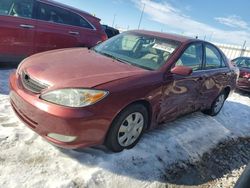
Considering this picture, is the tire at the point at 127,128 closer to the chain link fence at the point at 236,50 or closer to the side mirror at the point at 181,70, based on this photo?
the side mirror at the point at 181,70

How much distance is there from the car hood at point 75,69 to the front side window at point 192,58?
878mm

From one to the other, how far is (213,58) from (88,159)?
10.9 feet

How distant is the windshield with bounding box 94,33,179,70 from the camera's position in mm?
3975

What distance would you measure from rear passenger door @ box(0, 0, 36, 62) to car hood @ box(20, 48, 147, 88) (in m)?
2.20

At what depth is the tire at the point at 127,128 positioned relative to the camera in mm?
3307

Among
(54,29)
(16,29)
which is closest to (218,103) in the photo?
(54,29)

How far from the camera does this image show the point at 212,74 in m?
5.23

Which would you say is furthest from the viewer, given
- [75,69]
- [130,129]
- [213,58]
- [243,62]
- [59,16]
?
[243,62]

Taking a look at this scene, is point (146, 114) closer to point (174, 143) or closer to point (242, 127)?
point (174, 143)

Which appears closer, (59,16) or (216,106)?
(216,106)

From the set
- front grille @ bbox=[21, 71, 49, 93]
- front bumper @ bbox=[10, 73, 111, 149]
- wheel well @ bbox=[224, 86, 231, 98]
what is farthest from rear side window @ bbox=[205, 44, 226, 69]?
front grille @ bbox=[21, 71, 49, 93]

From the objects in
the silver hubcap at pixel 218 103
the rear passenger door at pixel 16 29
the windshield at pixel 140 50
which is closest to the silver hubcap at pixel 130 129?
the windshield at pixel 140 50

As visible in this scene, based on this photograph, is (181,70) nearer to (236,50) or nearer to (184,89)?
(184,89)

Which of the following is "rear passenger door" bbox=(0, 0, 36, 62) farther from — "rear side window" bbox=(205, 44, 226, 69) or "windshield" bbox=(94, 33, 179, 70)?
"rear side window" bbox=(205, 44, 226, 69)
